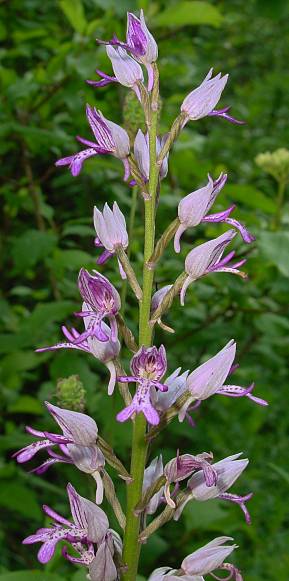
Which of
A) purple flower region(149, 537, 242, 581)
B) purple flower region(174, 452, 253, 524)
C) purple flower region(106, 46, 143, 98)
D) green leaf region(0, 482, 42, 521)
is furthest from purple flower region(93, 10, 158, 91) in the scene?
green leaf region(0, 482, 42, 521)

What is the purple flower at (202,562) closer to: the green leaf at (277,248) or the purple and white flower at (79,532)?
the purple and white flower at (79,532)

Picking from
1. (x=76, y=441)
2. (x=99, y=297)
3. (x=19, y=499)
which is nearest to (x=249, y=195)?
(x=19, y=499)

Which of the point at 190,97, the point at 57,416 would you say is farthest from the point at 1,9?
the point at 57,416

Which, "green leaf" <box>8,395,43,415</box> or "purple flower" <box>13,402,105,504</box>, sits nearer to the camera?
"purple flower" <box>13,402,105,504</box>

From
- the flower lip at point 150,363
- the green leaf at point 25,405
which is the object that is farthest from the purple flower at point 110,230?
the green leaf at point 25,405

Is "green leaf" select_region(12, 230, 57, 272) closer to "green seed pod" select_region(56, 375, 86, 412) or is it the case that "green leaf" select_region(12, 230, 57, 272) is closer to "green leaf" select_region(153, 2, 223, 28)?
"green seed pod" select_region(56, 375, 86, 412)

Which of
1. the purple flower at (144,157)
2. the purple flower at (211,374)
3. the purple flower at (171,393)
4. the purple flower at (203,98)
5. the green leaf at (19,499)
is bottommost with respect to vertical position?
the green leaf at (19,499)

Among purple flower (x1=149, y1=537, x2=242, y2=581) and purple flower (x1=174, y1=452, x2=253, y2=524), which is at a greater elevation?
purple flower (x1=174, y1=452, x2=253, y2=524)

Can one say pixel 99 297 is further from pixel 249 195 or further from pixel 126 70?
pixel 249 195
